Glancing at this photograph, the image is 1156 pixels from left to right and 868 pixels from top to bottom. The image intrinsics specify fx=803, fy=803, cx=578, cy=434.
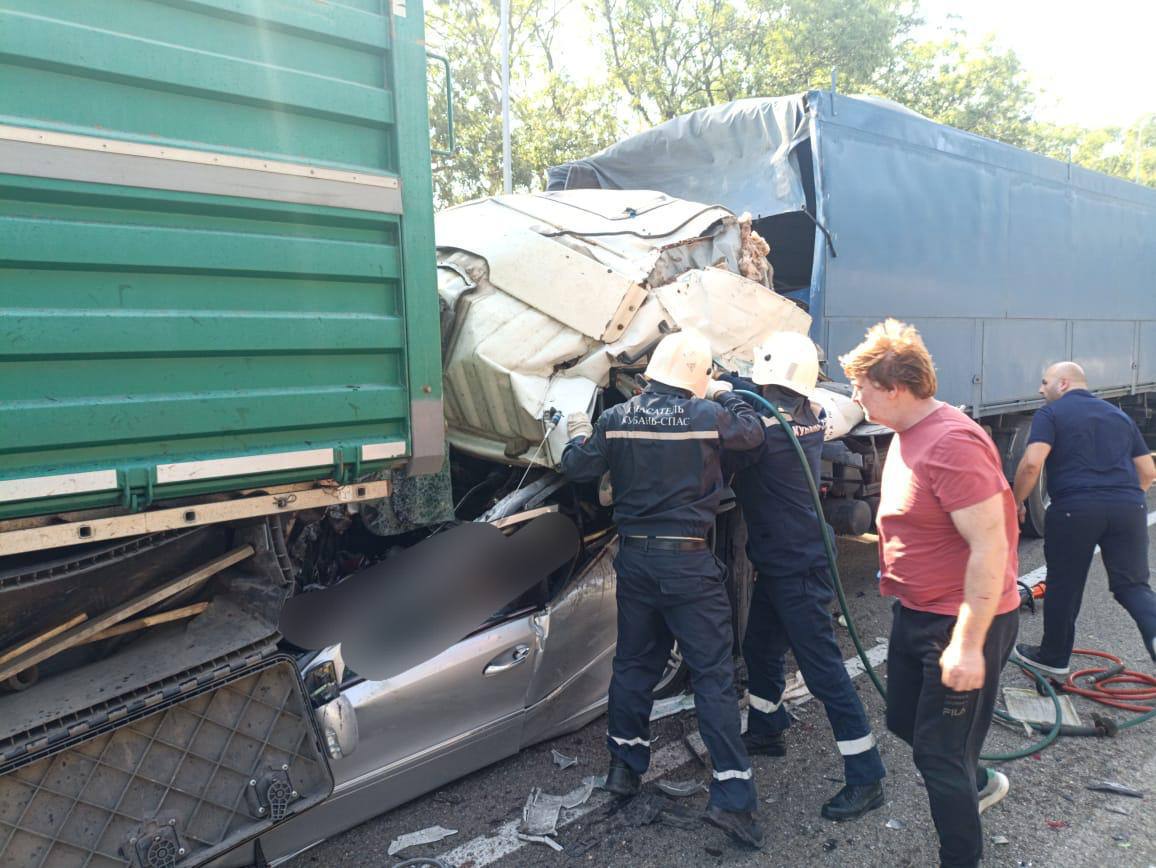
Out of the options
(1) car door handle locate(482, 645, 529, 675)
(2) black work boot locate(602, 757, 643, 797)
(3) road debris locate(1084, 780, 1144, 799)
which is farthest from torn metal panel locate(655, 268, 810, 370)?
(3) road debris locate(1084, 780, 1144, 799)

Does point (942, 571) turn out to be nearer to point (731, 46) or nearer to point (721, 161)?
point (721, 161)

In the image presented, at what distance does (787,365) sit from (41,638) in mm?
2637

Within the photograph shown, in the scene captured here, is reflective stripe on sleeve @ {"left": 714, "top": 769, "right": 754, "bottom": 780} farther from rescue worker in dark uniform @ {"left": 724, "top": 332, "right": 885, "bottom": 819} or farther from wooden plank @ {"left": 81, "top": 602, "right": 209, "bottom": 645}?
wooden plank @ {"left": 81, "top": 602, "right": 209, "bottom": 645}

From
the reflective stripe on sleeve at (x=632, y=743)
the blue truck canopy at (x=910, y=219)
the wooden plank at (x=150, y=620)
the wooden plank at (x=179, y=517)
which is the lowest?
the reflective stripe on sleeve at (x=632, y=743)

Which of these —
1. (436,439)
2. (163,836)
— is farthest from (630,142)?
(163,836)

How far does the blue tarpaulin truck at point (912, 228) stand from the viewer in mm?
4875

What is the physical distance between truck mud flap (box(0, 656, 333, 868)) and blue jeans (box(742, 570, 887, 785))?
1.76 m

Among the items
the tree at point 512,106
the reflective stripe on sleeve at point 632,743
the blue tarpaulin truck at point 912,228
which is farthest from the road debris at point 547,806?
the tree at point 512,106

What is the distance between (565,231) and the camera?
144 inches

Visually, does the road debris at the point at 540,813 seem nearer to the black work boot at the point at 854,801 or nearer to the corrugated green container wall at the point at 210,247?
the black work boot at the point at 854,801

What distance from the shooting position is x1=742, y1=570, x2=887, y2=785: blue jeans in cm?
295

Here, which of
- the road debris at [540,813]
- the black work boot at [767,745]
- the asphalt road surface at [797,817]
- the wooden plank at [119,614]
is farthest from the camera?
the black work boot at [767,745]

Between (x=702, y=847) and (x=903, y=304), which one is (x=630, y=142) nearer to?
(x=903, y=304)

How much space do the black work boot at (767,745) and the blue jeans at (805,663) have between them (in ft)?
0.07
